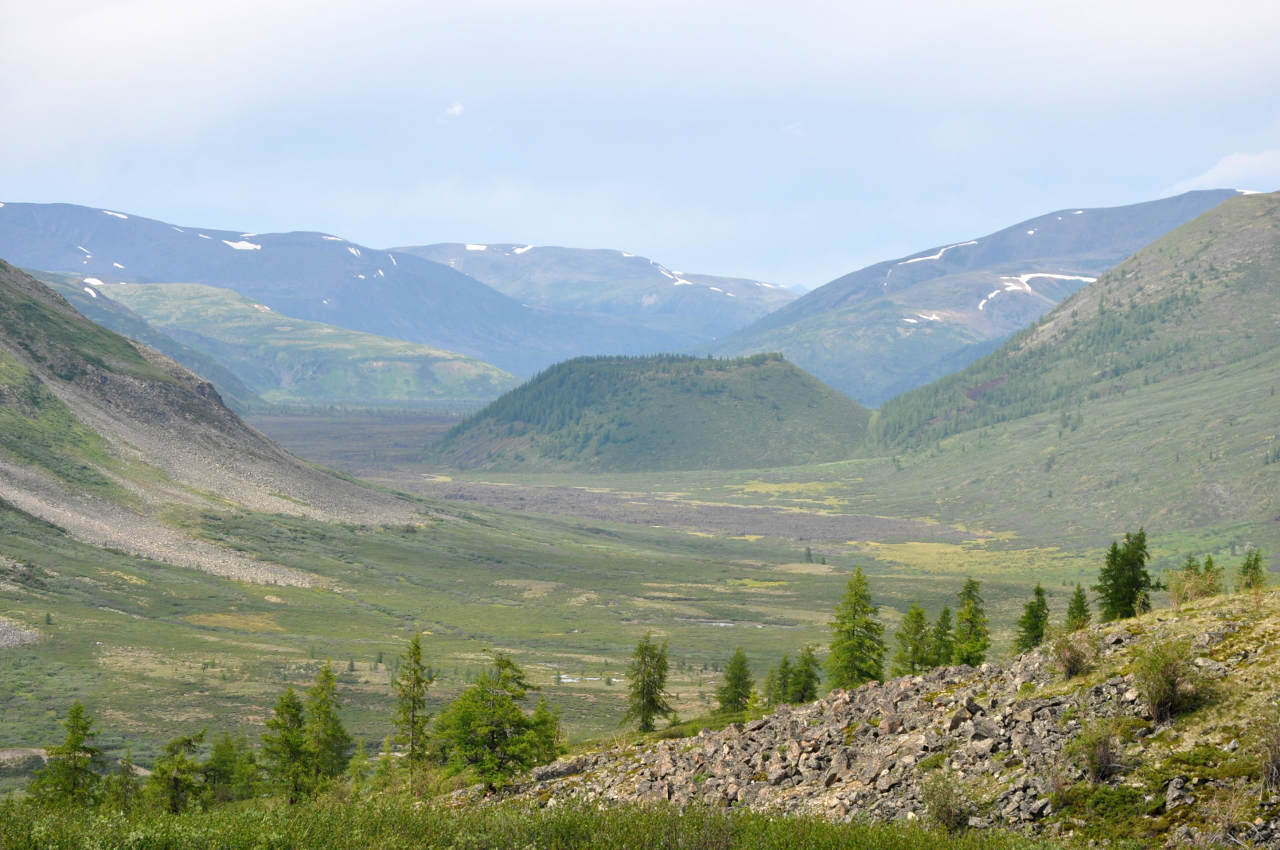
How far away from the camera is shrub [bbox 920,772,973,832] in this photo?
23766mm

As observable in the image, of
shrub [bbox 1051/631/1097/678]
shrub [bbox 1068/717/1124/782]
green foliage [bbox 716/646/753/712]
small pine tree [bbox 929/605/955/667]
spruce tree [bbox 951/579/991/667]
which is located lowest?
green foliage [bbox 716/646/753/712]

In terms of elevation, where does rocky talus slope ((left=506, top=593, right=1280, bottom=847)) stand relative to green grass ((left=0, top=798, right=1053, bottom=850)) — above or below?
above

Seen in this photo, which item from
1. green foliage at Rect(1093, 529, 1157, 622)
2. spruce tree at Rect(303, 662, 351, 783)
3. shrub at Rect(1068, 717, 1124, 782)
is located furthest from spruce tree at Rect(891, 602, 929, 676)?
shrub at Rect(1068, 717, 1124, 782)

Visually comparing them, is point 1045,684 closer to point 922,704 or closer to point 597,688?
point 922,704

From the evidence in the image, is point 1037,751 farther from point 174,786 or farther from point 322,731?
point 174,786

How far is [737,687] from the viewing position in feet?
A: 224

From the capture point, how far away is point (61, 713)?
262ft

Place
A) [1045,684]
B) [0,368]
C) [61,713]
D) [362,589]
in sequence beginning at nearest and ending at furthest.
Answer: [1045,684] < [61,713] < [362,589] < [0,368]

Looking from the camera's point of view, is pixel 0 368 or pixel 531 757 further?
pixel 0 368

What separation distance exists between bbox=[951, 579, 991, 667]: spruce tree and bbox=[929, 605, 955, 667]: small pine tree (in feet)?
3.49

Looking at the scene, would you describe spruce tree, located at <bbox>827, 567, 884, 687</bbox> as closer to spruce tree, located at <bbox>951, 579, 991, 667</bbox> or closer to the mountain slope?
spruce tree, located at <bbox>951, 579, 991, 667</bbox>

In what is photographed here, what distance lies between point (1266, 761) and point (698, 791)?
15.6m

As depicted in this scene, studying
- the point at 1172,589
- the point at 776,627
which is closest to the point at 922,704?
the point at 1172,589

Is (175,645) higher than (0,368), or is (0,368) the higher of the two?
(0,368)
